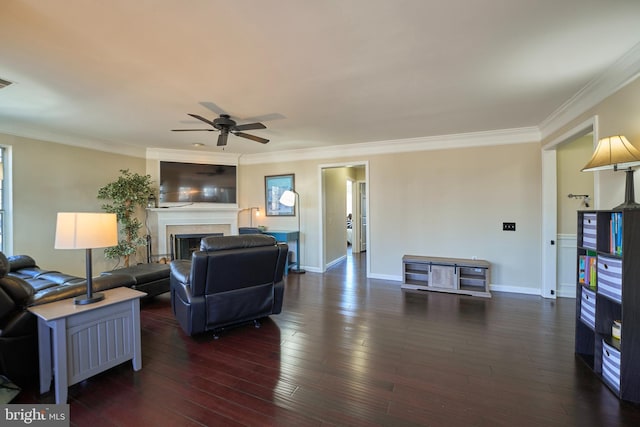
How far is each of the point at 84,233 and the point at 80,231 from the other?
3 centimetres

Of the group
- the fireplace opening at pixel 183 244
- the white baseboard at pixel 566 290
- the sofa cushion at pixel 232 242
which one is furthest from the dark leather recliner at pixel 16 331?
the white baseboard at pixel 566 290

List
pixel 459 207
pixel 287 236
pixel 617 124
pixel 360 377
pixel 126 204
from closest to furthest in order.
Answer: pixel 360 377, pixel 617 124, pixel 459 207, pixel 126 204, pixel 287 236

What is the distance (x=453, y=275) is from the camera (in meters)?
4.30

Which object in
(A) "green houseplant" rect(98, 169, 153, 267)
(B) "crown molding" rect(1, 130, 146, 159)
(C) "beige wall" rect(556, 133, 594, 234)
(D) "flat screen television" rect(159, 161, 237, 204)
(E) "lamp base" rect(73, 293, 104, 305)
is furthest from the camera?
(D) "flat screen television" rect(159, 161, 237, 204)

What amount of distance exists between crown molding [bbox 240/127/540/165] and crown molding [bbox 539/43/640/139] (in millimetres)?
476

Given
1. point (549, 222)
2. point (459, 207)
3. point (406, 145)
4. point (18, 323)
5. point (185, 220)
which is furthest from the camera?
point (185, 220)

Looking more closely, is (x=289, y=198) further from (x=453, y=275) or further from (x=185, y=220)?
(x=453, y=275)

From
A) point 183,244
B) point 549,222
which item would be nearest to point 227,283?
point 183,244

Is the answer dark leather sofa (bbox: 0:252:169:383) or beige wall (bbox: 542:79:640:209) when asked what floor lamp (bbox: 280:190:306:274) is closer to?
dark leather sofa (bbox: 0:252:169:383)

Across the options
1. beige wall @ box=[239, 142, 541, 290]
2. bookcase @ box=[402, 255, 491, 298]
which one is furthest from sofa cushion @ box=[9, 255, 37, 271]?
bookcase @ box=[402, 255, 491, 298]

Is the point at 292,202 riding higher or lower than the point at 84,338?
higher

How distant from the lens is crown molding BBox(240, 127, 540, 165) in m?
4.21

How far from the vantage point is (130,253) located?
491 cm

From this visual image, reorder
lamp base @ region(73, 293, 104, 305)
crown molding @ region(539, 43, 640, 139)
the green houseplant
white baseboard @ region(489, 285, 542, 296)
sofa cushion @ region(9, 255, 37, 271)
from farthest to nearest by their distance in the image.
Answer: the green houseplant, white baseboard @ region(489, 285, 542, 296), sofa cushion @ region(9, 255, 37, 271), crown molding @ region(539, 43, 640, 139), lamp base @ region(73, 293, 104, 305)
